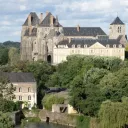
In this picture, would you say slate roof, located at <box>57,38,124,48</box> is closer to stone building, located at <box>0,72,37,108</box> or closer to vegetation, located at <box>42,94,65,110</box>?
stone building, located at <box>0,72,37,108</box>

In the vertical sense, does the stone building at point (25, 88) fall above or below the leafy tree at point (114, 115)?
above

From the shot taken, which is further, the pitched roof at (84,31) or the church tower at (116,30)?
the church tower at (116,30)

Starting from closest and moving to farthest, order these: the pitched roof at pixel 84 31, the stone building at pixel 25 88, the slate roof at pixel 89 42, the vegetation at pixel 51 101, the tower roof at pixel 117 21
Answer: the vegetation at pixel 51 101
the stone building at pixel 25 88
the slate roof at pixel 89 42
the pitched roof at pixel 84 31
the tower roof at pixel 117 21

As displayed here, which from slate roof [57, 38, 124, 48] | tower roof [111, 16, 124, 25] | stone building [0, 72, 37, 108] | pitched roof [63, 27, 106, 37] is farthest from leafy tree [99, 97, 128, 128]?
tower roof [111, 16, 124, 25]

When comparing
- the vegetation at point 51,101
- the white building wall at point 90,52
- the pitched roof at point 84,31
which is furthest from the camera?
the pitched roof at point 84,31

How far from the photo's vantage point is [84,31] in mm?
95562

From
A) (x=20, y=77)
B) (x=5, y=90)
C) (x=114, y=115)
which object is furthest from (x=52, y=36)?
(x=5, y=90)

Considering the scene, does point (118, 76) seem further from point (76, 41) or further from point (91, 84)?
point (76, 41)

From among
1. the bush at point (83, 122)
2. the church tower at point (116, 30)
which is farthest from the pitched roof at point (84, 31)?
the bush at point (83, 122)

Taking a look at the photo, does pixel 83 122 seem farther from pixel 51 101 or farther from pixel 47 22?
pixel 47 22

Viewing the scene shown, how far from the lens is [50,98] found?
52281mm

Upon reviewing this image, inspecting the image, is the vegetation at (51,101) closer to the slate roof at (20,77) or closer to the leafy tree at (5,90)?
the slate roof at (20,77)

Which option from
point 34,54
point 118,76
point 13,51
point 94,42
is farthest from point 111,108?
point 13,51

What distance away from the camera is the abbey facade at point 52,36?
3514 inches
